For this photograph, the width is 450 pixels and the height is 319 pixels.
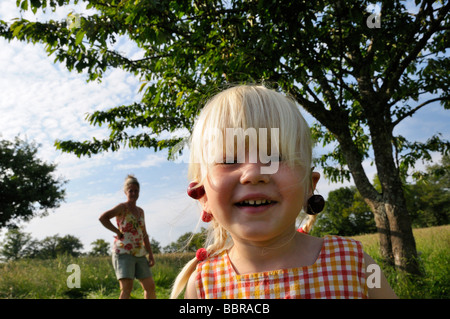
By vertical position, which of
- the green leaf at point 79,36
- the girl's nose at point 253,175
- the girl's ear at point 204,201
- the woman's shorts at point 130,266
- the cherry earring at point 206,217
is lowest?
the woman's shorts at point 130,266

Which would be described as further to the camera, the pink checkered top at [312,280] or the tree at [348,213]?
the tree at [348,213]

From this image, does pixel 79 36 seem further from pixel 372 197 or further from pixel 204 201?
pixel 372 197

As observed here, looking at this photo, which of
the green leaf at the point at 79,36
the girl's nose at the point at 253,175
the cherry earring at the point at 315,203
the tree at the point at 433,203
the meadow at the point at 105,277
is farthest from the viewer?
Answer: the tree at the point at 433,203

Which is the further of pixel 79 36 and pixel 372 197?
pixel 372 197

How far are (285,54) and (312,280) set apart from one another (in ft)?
11.5

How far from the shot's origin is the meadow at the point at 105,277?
192 inches

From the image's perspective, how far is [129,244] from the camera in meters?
5.07

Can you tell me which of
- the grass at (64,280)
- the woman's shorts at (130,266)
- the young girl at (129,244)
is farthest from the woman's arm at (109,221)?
the grass at (64,280)

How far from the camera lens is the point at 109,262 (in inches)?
398

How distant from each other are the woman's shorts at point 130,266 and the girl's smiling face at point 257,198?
431cm

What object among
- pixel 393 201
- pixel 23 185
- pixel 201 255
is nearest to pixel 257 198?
pixel 201 255

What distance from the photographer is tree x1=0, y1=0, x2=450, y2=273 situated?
156 inches

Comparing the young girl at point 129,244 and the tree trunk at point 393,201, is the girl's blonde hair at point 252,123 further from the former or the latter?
the tree trunk at point 393,201

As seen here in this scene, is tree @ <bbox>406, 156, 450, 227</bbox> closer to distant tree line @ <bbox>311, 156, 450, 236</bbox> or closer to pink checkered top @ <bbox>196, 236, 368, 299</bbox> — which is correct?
distant tree line @ <bbox>311, 156, 450, 236</bbox>
